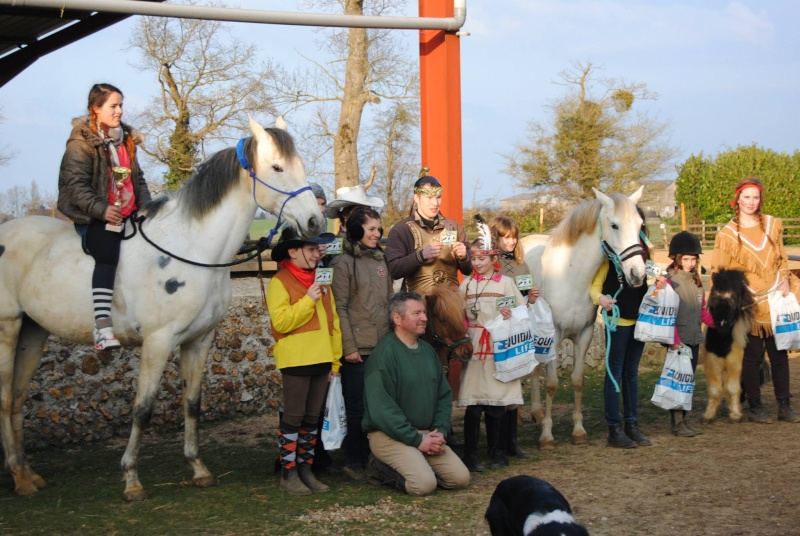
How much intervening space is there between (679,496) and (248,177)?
332 cm

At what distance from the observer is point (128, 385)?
732 centimetres

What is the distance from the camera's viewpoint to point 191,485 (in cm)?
555

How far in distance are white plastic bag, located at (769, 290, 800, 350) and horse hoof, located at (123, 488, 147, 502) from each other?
522cm

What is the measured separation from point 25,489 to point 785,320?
6.04m

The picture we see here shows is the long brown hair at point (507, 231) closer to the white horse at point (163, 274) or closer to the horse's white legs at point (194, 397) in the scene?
the white horse at point (163, 274)

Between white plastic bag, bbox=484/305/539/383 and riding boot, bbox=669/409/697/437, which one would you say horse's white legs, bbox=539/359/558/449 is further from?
riding boot, bbox=669/409/697/437

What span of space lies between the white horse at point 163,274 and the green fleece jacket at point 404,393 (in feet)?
3.27

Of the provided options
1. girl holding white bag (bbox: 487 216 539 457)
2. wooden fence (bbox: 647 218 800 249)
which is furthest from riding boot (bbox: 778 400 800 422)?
wooden fence (bbox: 647 218 800 249)

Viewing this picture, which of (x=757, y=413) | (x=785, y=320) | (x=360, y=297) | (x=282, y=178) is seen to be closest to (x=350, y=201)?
(x=360, y=297)

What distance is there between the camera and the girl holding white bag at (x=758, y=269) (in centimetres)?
710

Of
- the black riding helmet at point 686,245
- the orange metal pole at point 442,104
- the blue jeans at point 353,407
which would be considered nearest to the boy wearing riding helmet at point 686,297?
the black riding helmet at point 686,245

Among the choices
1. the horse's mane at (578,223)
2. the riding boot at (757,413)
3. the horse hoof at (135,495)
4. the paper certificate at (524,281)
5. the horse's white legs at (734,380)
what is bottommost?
the horse hoof at (135,495)

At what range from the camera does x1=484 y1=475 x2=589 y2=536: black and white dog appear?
3.26 metres

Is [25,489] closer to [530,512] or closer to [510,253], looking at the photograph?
[530,512]
